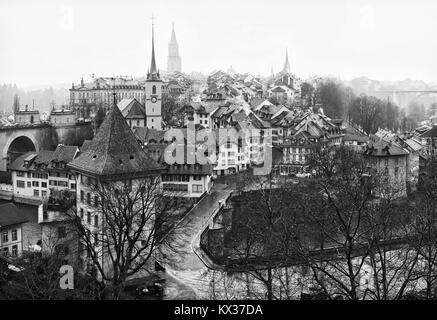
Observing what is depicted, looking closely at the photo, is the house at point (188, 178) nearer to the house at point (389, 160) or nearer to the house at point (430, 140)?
the house at point (389, 160)

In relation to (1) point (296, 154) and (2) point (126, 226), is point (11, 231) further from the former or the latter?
(1) point (296, 154)

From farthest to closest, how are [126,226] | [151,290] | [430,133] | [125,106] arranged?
1. [125,106]
2. [430,133]
3. [151,290]
4. [126,226]

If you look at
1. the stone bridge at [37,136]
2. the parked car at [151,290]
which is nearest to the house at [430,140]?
the stone bridge at [37,136]

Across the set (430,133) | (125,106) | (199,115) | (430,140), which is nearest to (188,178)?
(199,115)

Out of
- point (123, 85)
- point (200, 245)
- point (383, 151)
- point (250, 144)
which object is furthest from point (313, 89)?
point (200, 245)

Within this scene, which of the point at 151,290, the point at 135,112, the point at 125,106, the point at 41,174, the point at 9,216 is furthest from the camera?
the point at 125,106

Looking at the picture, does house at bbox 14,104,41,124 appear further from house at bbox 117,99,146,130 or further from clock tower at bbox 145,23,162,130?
clock tower at bbox 145,23,162,130

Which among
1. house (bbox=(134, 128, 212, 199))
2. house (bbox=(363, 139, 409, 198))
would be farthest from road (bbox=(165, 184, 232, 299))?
house (bbox=(363, 139, 409, 198))

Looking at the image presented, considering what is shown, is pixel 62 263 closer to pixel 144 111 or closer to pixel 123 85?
pixel 144 111
